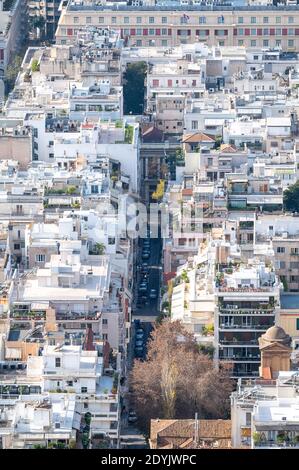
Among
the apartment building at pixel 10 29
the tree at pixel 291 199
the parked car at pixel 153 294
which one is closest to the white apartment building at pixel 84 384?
the parked car at pixel 153 294

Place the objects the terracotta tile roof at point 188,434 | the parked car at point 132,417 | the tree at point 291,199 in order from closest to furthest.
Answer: the terracotta tile roof at point 188,434 → the parked car at point 132,417 → the tree at point 291,199

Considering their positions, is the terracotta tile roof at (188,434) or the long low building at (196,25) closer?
the terracotta tile roof at (188,434)

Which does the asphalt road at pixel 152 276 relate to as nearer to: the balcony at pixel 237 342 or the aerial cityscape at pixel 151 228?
the aerial cityscape at pixel 151 228

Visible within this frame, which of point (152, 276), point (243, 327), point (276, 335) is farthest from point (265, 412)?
point (152, 276)

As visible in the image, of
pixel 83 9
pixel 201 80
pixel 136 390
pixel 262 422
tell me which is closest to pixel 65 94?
pixel 201 80

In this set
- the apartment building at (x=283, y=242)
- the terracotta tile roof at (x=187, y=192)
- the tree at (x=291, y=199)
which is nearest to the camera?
the apartment building at (x=283, y=242)

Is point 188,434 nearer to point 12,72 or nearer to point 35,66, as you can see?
point 35,66

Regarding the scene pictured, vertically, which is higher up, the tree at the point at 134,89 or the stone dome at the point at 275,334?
the tree at the point at 134,89
